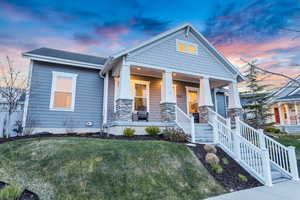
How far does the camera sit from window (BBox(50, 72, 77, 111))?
28.8ft

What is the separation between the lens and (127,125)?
25.2ft

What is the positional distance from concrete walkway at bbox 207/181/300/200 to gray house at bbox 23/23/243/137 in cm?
412

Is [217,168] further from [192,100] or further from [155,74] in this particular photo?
[192,100]

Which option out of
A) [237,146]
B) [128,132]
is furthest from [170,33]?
[237,146]

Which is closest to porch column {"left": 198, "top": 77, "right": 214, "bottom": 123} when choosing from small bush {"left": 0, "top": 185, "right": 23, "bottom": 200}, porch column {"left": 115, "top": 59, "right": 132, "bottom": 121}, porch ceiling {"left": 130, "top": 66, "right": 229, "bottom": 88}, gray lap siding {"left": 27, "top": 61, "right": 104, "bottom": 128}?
porch ceiling {"left": 130, "top": 66, "right": 229, "bottom": 88}

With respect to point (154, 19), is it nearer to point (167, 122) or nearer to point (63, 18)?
point (63, 18)

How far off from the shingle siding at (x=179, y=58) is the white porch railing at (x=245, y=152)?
3.92m

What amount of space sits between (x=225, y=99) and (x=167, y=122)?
8.42 m

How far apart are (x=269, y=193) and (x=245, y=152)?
168 cm

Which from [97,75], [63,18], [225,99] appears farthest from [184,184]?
[225,99]

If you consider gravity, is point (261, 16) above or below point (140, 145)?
above

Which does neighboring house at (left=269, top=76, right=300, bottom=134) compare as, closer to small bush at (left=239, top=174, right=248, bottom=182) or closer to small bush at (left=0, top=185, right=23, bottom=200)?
small bush at (left=239, top=174, right=248, bottom=182)

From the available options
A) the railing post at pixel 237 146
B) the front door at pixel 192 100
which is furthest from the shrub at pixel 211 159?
the front door at pixel 192 100

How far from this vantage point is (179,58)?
985cm
